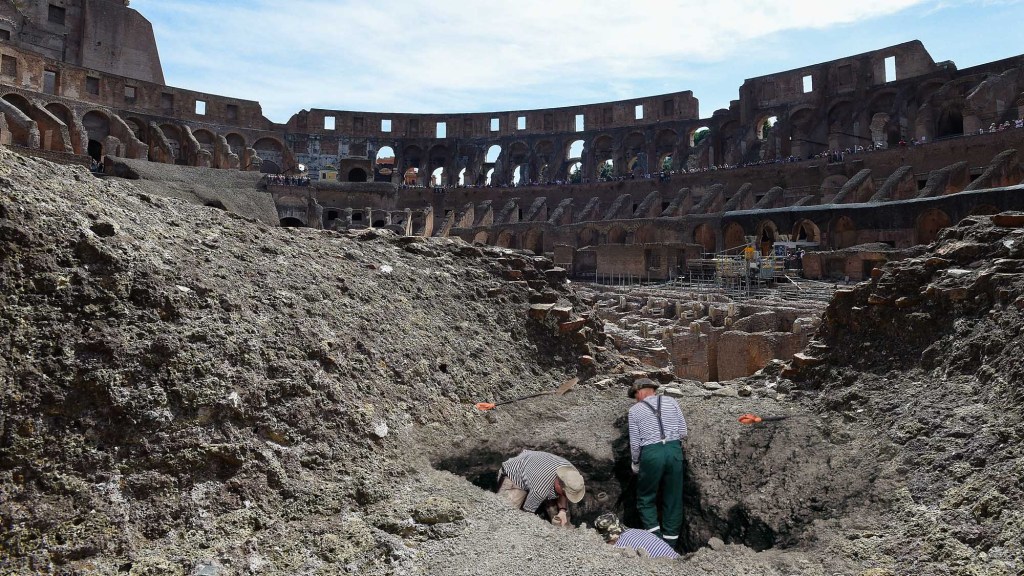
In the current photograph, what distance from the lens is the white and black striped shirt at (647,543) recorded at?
5.98 meters

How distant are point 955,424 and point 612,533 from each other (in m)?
3.64

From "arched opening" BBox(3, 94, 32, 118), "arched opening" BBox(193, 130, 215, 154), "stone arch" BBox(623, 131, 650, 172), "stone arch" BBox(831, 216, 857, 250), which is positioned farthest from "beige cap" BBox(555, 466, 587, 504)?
"arched opening" BBox(193, 130, 215, 154)

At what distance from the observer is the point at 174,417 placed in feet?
19.4

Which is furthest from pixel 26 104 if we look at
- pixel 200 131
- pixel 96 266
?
pixel 96 266

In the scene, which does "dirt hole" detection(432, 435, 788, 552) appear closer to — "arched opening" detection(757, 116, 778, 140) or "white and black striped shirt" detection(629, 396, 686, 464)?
"white and black striped shirt" detection(629, 396, 686, 464)

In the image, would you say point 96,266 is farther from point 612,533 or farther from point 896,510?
point 896,510

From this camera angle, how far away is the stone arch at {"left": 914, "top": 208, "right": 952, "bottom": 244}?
2609 cm

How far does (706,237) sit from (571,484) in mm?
29937

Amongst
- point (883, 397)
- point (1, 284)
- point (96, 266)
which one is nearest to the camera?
point (1, 284)

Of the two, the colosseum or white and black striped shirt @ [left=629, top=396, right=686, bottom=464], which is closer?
white and black striped shirt @ [left=629, top=396, right=686, bottom=464]

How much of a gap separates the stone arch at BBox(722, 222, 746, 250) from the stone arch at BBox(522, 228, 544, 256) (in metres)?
10.5

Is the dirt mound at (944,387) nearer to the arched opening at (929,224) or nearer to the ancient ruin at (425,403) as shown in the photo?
the ancient ruin at (425,403)

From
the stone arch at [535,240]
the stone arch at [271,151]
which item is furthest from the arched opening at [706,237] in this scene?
the stone arch at [271,151]

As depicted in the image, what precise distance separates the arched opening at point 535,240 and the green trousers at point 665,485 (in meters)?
31.9
